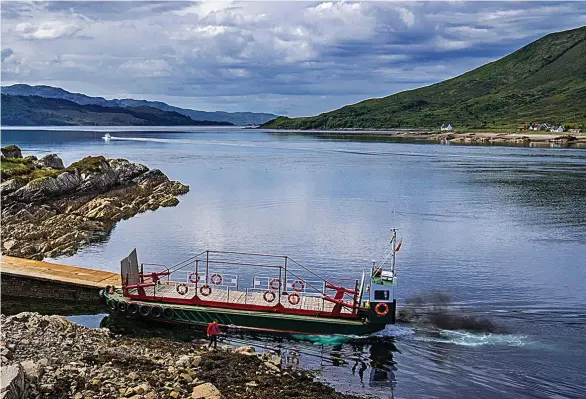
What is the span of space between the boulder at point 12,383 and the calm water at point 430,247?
1526 centimetres

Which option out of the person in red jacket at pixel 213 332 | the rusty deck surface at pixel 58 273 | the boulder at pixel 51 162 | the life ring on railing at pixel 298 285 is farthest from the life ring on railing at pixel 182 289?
the boulder at pixel 51 162

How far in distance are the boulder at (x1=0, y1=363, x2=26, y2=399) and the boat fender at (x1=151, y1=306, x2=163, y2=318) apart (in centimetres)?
1598

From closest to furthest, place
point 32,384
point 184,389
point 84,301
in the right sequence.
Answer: point 32,384
point 184,389
point 84,301

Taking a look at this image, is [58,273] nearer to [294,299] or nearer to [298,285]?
[298,285]

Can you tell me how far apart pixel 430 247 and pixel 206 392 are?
38953mm

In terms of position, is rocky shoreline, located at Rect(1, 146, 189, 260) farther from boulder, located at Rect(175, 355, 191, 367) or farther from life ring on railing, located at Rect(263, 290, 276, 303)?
boulder, located at Rect(175, 355, 191, 367)

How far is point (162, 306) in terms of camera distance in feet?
125

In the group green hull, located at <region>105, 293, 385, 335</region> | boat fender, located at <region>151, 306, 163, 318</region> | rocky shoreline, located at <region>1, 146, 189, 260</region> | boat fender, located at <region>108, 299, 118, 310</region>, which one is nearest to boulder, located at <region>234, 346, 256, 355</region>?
green hull, located at <region>105, 293, 385, 335</region>

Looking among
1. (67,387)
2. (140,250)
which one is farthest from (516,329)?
(140,250)

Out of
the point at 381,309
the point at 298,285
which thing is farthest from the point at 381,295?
the point at 298,285

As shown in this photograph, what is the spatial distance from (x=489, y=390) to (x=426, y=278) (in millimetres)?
19363

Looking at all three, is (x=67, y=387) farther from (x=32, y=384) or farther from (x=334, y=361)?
(x=334, y=361)

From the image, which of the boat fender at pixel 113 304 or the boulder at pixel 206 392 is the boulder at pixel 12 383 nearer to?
the boulder at pixel 206 392

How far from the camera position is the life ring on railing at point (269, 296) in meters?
38.5
